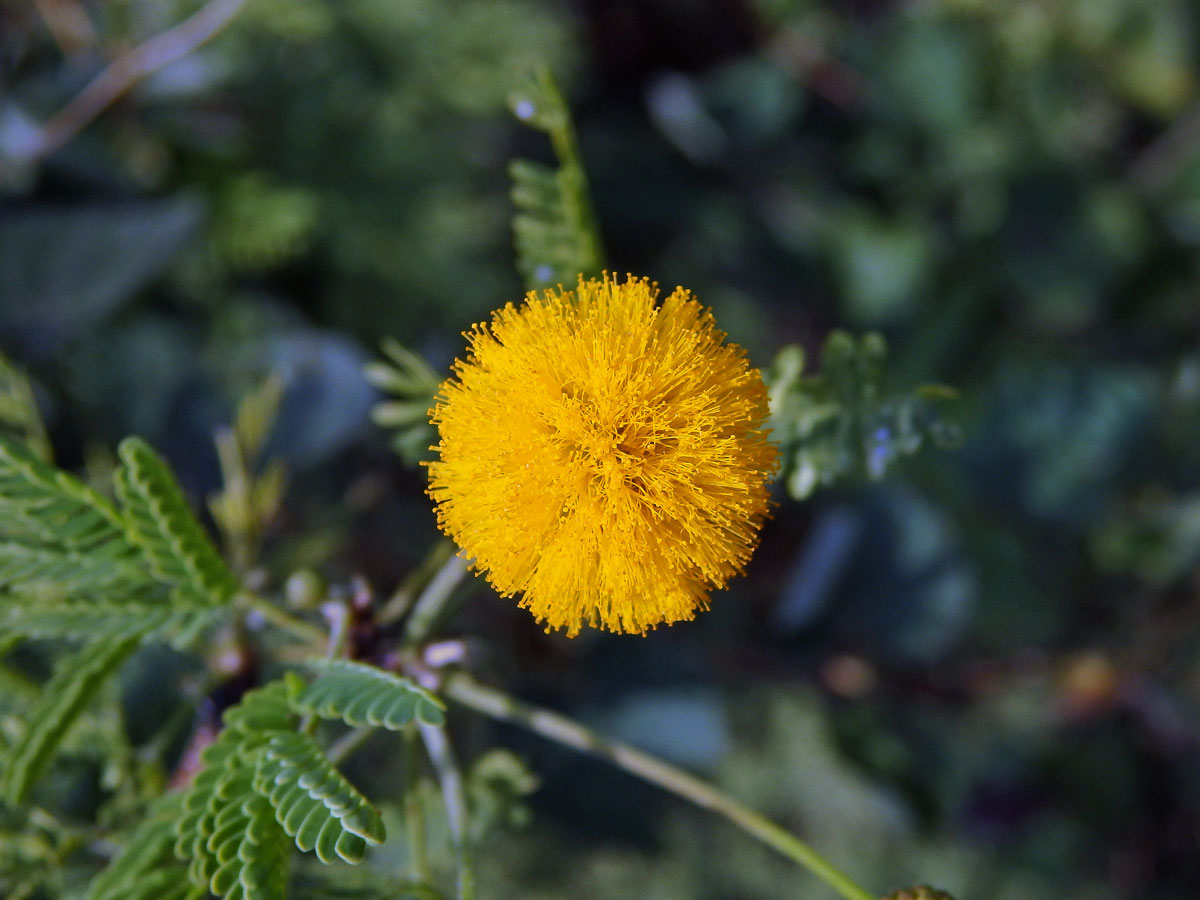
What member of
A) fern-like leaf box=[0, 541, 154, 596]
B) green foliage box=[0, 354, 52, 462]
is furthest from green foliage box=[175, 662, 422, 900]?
green foliage box=[0, 354, 52, 462]

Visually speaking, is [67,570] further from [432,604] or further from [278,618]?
[432,604]

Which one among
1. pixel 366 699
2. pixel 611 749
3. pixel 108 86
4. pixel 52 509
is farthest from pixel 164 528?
pixel 108 86

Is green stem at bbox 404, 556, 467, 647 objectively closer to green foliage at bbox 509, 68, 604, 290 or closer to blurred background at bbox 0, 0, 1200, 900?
green foliage at bbox 509, 68, 604, 290

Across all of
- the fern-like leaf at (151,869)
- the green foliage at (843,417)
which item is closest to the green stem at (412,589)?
the fern-like leaf at (151,869)

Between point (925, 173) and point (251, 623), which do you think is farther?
point (925, 173)

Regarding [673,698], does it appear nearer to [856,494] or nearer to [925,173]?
[856,494]

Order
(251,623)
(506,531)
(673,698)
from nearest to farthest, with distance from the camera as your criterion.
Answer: (506,531)
(251,623)
(673,698)

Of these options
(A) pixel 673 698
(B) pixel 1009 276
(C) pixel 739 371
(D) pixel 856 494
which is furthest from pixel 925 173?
(C) pixel 739 371
